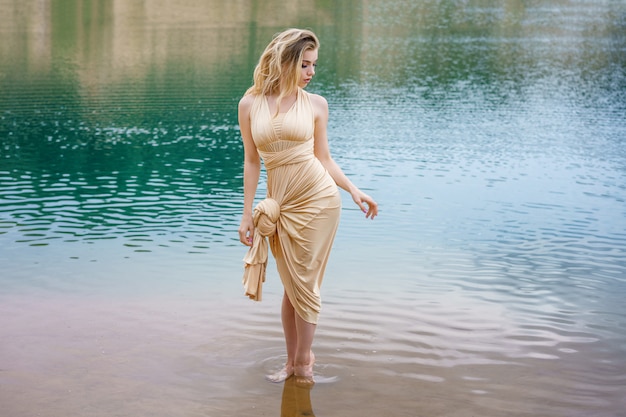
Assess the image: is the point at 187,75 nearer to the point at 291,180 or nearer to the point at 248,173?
the point at 248,173

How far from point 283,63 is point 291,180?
68 cm

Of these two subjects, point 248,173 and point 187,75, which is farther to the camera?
point 187,75

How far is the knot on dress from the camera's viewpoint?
16.5 ft

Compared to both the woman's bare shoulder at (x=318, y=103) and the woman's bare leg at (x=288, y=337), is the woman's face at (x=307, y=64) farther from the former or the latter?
the woman's bare leg at (x=288, y=337)

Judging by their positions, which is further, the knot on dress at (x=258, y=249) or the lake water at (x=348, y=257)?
the lake water at (x=348, y=257)

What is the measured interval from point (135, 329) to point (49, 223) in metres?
4.64

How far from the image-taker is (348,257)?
8812mm

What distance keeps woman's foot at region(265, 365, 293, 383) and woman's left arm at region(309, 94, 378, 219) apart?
1.08 metres

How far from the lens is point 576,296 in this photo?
24.3ft

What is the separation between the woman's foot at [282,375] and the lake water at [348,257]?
7 cm

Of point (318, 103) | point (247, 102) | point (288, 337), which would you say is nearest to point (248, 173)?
point (247, 102)

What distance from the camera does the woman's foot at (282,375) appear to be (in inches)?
208

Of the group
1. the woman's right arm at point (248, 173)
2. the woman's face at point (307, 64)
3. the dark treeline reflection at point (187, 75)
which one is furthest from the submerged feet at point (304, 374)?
the dark treeline reflection at point (187, 75)

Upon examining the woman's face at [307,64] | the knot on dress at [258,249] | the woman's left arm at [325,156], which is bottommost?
the knot on dress at [258,249]
